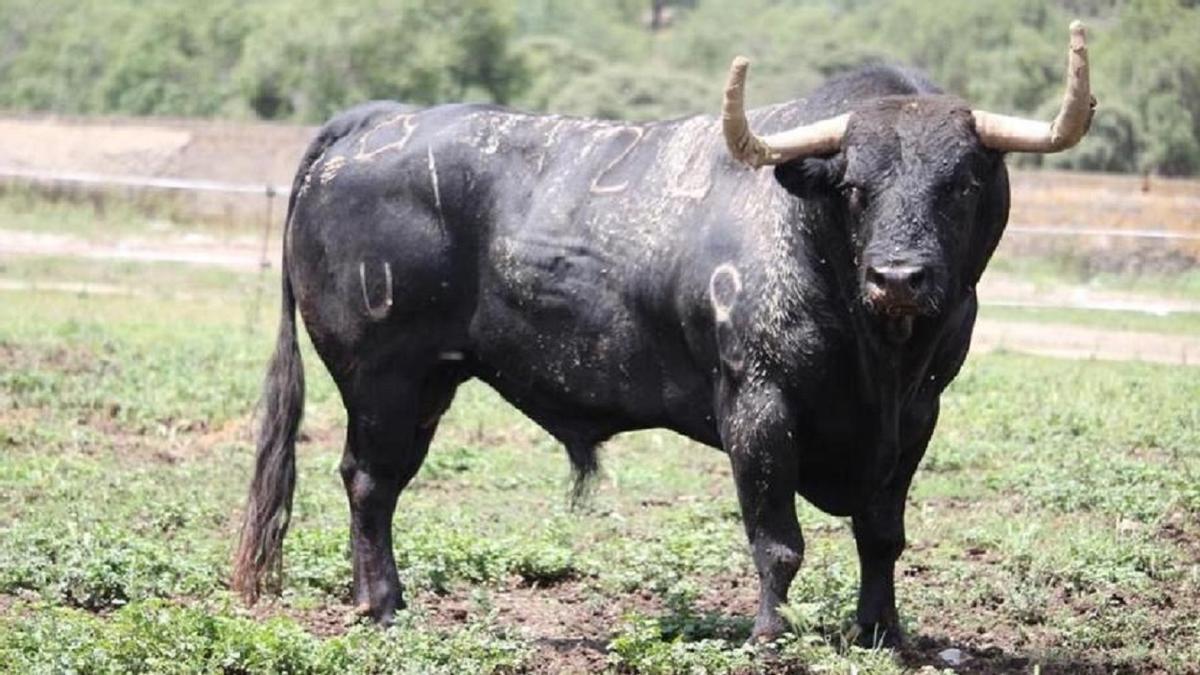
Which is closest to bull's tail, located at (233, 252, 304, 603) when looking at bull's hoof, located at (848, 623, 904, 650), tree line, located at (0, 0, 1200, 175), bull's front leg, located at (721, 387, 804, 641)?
bull's front leg, located at (721, 387, 804, 641)

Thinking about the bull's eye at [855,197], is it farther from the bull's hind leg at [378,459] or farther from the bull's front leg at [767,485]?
the bull's hind leg at [378,459]

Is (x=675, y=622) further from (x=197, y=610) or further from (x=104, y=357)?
(x=104, y=357)

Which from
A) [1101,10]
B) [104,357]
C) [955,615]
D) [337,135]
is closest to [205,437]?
[104,357]

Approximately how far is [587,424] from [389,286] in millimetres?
966

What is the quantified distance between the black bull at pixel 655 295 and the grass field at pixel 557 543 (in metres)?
0.49

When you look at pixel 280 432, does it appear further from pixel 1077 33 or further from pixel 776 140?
pixel 1077 33

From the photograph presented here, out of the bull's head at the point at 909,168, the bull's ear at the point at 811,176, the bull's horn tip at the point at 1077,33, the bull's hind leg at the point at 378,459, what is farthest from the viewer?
the bull's hind leg at the point at 378,459

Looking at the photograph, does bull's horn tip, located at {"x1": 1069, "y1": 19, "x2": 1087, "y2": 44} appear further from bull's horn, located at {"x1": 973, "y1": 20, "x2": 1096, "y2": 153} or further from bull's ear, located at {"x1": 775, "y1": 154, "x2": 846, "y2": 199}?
bull's ear, located at {"x1": 775, "y1": 154, "x2": 846, "y2": 199}

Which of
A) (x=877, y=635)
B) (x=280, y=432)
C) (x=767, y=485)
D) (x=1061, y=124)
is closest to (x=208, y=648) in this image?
(x=767, y=485)

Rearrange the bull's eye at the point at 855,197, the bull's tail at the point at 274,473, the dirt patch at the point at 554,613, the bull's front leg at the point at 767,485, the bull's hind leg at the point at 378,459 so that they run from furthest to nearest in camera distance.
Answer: the bull's tail at the point at 274,473 < the bull's hind leg at the point at 378,459 < the dirt patch at the point at 554,613 < the bull's front leg at the point at 767,485 < the bull's eye at the point at 855,197

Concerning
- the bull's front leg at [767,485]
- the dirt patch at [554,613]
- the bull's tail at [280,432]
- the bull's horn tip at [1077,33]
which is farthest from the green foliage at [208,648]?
the bull's horn tip at [1077,33]

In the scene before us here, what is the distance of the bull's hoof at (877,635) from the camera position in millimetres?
7180

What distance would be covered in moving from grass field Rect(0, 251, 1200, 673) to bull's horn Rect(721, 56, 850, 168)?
5.03ft

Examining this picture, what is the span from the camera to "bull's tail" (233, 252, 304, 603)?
809 centimetres
